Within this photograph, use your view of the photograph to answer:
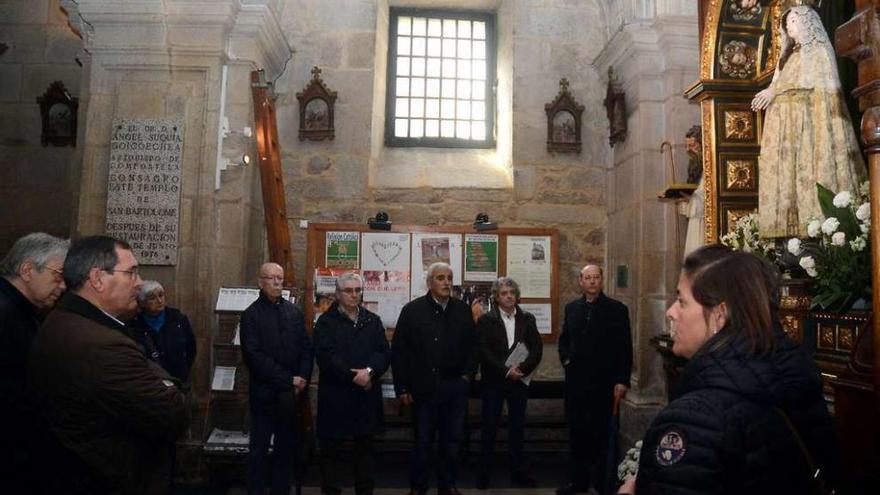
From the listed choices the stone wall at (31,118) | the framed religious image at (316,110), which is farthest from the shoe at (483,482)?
the stone wall at (31,118)

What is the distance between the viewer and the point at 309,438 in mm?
4449

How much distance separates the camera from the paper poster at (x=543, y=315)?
6.35 m

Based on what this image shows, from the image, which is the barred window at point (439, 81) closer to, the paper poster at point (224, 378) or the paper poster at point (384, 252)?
Result: the paper poster at point (384, 252)

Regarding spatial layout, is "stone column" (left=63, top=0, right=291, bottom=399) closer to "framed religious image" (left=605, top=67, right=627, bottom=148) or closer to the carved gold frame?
"framed religious image" (left=605, top=67, right=627, bottom=148)

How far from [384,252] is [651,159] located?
258 cm

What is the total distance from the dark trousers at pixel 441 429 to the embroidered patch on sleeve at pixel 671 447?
3111 mm

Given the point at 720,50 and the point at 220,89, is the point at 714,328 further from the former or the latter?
the point at 220,89

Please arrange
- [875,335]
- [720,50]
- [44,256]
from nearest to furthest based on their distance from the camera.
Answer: [44,256]
[875,335]
[720,50]

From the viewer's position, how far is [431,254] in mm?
6316

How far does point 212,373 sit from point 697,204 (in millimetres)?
3822

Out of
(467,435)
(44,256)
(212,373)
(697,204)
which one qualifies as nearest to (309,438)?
(212,373)

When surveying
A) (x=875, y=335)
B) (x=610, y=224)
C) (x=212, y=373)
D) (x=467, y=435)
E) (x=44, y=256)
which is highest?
(x=610, y=224)

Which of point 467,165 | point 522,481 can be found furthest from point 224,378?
point 467,165

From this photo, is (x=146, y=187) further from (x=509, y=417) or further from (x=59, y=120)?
(x=509, y=417)
